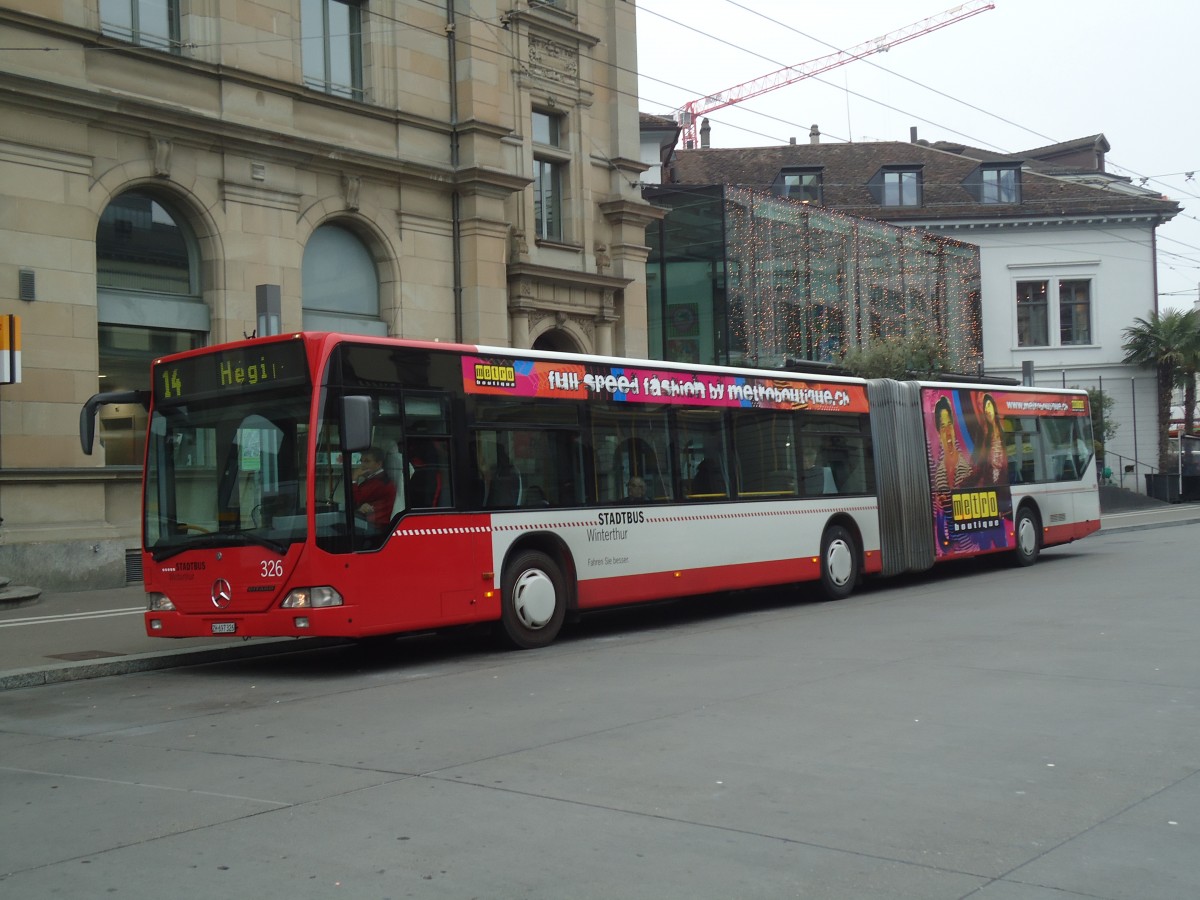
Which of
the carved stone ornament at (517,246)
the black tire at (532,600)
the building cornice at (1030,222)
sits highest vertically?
the building cornice at (1030,222)

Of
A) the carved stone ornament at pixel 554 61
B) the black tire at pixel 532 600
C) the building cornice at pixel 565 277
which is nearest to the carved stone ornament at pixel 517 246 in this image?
the building cornice at pixel 565 277

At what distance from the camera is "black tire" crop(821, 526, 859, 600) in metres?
17.6

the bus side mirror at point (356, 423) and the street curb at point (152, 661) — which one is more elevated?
the bus side mirror at point (356, 423)

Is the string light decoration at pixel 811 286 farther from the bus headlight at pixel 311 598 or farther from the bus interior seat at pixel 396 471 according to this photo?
the bus headlight at pixel 311 598

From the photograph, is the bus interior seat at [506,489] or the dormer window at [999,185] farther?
the dormer window at [999,185]

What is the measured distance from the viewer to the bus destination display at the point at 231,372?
11.3 metres

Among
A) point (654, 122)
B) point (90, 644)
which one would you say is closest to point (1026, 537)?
point (90, 644)

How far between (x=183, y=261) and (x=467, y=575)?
11.1 metres

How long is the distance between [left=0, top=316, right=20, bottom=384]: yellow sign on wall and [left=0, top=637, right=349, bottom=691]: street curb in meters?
6.18

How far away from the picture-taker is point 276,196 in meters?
21.8

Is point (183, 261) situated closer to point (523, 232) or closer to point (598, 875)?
point (523, 232)

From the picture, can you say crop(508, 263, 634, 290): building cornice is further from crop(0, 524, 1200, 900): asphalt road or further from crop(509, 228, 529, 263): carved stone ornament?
crop(0, 524, 1200, 900): asphalt road

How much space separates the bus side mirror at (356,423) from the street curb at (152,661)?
321 centimetres

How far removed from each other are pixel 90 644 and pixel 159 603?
1804 mm
